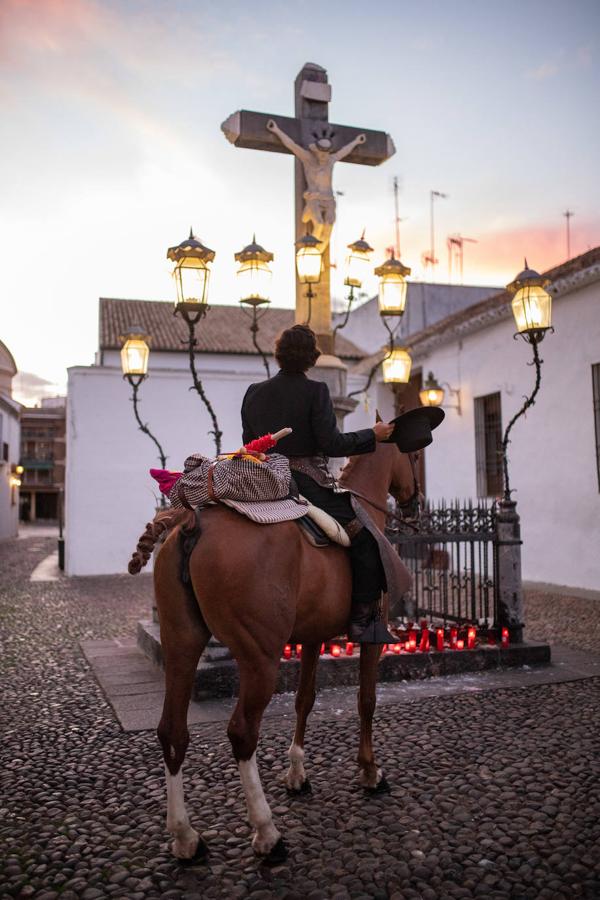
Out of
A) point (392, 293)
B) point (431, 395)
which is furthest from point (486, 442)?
point (392, 293)

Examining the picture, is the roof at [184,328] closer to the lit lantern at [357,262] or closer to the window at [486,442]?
the window at [486,442]

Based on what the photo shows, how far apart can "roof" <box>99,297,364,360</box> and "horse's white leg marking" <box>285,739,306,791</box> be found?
67.6ft

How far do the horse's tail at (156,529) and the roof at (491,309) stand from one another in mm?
9610

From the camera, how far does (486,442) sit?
14.7 m

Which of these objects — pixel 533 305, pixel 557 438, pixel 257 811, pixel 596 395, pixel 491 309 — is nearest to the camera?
pixel 257 811

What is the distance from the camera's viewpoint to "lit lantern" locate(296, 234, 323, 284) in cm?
645

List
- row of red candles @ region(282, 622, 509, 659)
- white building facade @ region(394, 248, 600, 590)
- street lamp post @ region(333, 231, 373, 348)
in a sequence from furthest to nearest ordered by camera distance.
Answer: white building facade @ region(394, 248, 600, 590)
street lamp post @ region(333, 231, 373, 348)
row of red candles @ region(282, 622, 509, 659)

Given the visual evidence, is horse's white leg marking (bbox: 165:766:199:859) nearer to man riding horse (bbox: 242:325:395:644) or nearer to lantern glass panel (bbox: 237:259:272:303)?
man riding horse (bbox: 242:325:395:644)

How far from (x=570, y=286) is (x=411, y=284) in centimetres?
1152

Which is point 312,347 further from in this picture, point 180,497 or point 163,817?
point 163,817

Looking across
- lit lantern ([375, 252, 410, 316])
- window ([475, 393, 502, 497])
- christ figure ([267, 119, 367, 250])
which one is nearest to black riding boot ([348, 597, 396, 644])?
christ figure ([267, 119, 367, 250])

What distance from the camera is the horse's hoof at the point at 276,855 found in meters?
2.87

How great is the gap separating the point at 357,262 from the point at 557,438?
6.48 meters

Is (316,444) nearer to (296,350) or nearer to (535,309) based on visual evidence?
(296,350)
